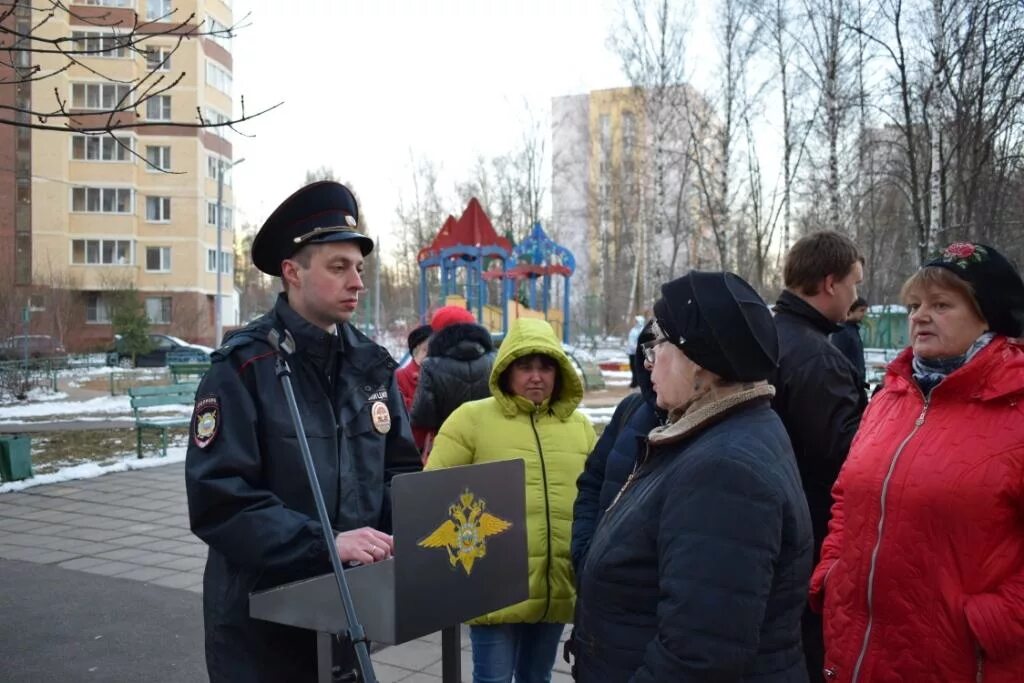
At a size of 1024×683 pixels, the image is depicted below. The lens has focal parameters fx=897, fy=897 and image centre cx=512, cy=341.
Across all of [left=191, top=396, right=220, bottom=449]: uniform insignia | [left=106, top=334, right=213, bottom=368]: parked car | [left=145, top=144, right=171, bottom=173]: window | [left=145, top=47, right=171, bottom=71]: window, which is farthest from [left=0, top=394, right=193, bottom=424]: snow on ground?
[left=145, top=144, right=171, bottom=173]: window

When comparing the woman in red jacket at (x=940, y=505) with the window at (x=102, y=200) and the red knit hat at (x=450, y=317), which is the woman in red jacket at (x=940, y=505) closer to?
the red knit hat at (x=450, y=317)

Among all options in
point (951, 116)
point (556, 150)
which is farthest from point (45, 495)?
point (556, 150)

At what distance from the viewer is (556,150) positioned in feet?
151

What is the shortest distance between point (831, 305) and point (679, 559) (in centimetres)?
191

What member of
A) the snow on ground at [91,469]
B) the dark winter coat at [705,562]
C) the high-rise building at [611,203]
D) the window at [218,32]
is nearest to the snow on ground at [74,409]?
the snow on ground at [91,469]

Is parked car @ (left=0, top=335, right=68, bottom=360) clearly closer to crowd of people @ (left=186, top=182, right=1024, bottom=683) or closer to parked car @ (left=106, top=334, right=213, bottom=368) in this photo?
parked car @ (left=106, top=334, right=213, bottom=368)

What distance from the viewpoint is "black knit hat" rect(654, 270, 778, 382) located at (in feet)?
6.36

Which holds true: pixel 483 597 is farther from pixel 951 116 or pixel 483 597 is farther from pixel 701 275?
pixel 951 116

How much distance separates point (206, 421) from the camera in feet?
7.82

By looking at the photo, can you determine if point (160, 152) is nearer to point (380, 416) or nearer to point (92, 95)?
point (92, 95)

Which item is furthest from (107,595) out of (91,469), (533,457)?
(91,469)

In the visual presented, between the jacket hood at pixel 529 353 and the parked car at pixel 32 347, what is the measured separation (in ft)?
68.8

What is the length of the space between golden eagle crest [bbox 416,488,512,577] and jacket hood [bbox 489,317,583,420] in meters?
1.35

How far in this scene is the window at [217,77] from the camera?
4772 cm
